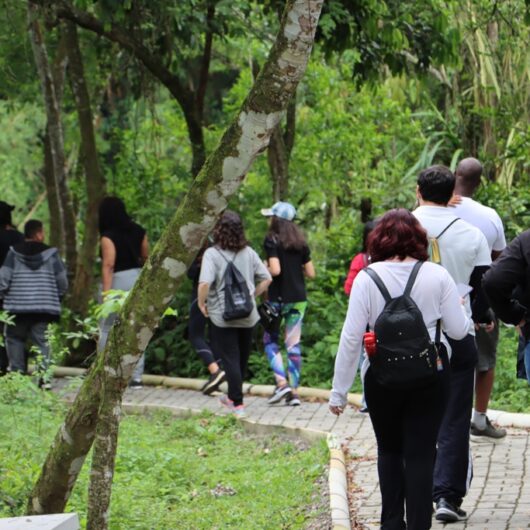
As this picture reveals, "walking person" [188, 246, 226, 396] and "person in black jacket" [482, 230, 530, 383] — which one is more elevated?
"person in black jacket" [482, 230, 530, 383]

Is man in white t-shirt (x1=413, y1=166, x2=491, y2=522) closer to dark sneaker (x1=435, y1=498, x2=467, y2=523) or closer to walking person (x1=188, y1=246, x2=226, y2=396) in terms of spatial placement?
dark sneaker (x1=435, y1=498, x2=467, y2=523)

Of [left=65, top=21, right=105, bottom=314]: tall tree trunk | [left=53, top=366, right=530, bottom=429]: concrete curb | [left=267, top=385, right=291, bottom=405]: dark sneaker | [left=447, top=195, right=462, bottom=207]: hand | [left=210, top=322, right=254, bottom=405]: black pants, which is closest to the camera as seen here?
[left=447, top=195, right=462, bottom=207]: hand

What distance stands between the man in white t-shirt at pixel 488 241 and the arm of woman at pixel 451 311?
1981 millimetres

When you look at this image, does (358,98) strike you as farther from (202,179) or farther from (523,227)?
(202,179)

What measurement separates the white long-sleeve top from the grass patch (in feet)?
6.40

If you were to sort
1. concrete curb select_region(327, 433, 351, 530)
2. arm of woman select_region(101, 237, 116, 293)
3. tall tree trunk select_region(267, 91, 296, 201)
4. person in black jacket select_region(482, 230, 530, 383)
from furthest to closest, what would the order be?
tall tree trunk select_region(267, 91, 296, 201)
arm of woman select_region(101, 237, 116, 293)
concrete curb select_region(327, 433, 351, 530)
person in black jacket select_region(482, 230, 530, 383)

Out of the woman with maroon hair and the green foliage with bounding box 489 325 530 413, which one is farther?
the green foliage with bounding box 489 325 530 413

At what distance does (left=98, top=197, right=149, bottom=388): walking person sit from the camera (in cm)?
1311

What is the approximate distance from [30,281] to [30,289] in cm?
9

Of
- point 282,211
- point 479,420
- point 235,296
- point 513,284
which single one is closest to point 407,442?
point 513,284

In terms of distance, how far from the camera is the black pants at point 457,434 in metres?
6.97

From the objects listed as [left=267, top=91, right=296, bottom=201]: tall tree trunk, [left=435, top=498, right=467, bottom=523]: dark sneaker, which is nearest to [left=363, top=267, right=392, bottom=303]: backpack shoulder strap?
[left=435, top=498, right=467, bottom=523]: dark sneaker

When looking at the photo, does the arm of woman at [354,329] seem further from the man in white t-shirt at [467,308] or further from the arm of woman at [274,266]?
the arm of woman at [274,266]

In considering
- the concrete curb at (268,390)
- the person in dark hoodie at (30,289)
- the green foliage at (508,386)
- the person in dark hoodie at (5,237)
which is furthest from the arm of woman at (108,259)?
the green foliage at (508,386)
